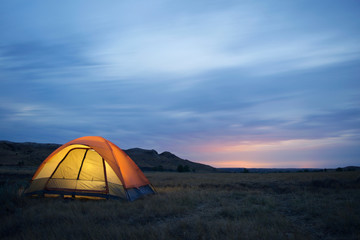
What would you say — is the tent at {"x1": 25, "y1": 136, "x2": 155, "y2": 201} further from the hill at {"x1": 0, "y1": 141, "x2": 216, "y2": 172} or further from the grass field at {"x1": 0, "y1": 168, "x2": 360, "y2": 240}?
the hill at {"x1": 0, "y1": 141, "x2": 216, "y2": 172}

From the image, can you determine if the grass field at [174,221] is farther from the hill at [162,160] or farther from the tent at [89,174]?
the hill at [162,160]

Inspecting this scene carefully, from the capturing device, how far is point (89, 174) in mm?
11688

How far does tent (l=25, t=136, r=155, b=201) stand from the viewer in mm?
10992

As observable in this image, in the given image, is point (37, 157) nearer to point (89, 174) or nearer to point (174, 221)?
point (89, 174)

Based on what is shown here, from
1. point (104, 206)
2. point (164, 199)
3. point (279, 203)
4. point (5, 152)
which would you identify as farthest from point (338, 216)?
point (5, 152)

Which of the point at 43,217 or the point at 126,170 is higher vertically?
the point at 126,170

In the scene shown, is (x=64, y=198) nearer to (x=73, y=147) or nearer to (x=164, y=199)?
(x=73, y=147)

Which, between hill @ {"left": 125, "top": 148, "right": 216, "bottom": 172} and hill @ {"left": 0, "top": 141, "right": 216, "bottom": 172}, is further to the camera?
hill @ {"left": 125, "top": 148, "right": 216, "bottom": 172}

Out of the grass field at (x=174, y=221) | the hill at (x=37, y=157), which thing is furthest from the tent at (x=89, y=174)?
the hill at (x=37, y=157)

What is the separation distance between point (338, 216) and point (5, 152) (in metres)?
58.0

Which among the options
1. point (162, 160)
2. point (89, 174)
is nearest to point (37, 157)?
point (162, 160)

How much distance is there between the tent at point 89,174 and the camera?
1099 cm

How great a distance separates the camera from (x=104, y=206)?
30.5ft

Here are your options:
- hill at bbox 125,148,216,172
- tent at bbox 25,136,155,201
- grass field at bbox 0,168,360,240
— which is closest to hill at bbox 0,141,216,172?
hill at bbox 125,148,216,172
